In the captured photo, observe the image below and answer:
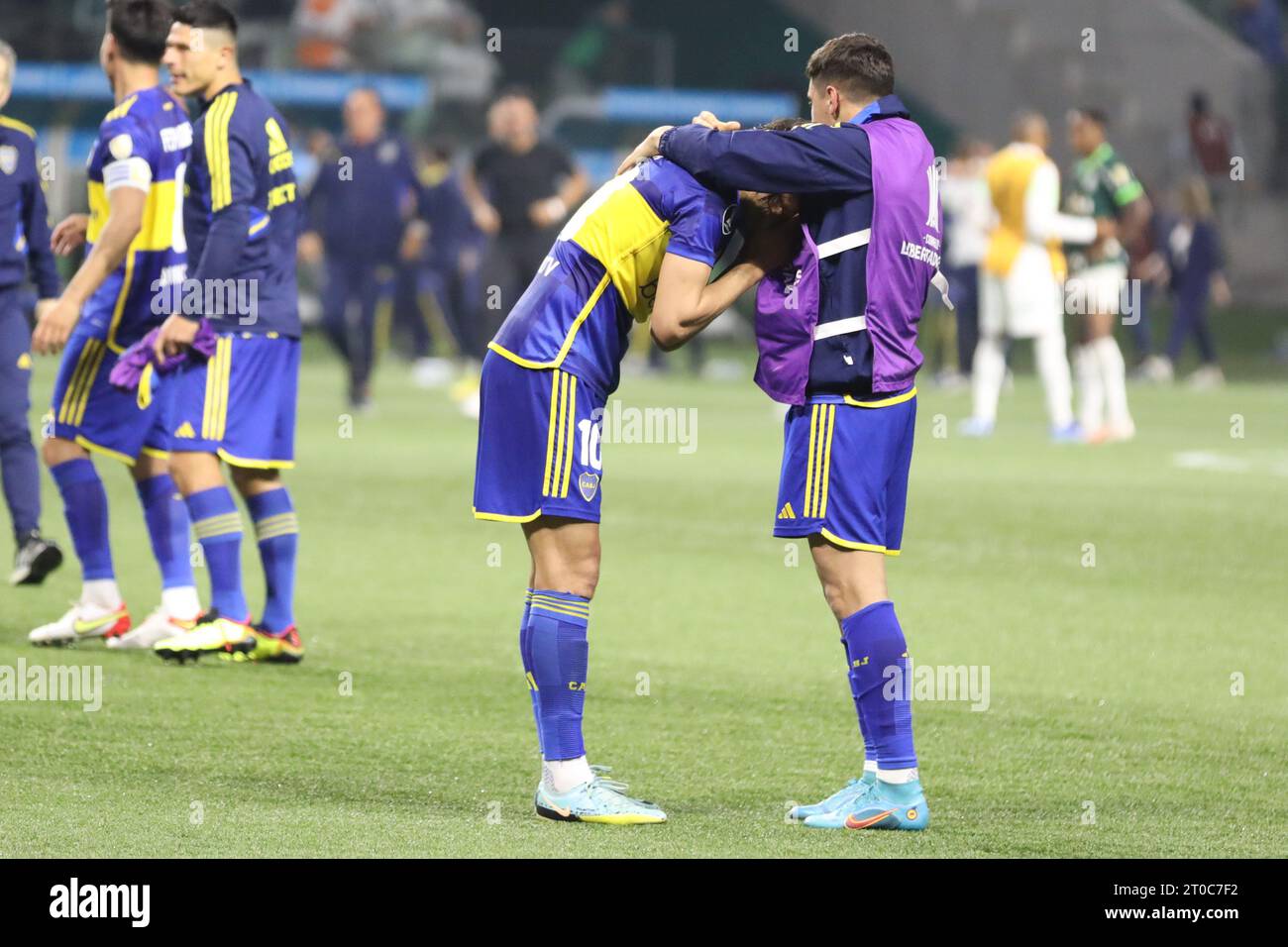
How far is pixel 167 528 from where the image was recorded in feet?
28.7

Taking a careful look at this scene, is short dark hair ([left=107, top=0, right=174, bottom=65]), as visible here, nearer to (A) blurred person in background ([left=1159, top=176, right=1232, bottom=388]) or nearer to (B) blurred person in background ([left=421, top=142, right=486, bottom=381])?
(B) blurred person in background ([left=421, top=142, right=486, bottom=381])

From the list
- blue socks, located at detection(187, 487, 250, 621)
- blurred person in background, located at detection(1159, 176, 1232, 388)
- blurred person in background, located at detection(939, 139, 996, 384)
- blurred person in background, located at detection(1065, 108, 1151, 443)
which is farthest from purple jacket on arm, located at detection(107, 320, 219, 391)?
blurred person in background, located at detection(1159, 176, 1232, 388)

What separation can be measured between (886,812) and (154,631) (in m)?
3.82

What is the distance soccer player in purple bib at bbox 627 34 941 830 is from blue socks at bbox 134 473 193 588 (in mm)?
3457

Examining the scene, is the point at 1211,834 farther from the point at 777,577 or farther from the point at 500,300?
the point at 500,300

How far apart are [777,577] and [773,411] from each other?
10.3m

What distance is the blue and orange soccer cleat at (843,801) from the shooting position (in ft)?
19.3

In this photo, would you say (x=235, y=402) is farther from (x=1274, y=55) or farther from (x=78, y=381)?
(x=1274, y=55)

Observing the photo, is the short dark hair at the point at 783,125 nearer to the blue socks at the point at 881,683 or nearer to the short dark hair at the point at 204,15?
the blue socks at the point at 881,683

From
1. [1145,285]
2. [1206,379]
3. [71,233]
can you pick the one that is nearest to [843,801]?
[71,233]

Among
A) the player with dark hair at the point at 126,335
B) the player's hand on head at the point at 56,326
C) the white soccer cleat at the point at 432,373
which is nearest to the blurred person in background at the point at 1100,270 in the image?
the white soccer cleat at the point at 432,373

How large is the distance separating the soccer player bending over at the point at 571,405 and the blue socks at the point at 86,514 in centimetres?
330

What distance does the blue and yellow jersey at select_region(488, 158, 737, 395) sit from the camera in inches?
232

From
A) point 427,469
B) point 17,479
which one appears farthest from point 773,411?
point 17,479
